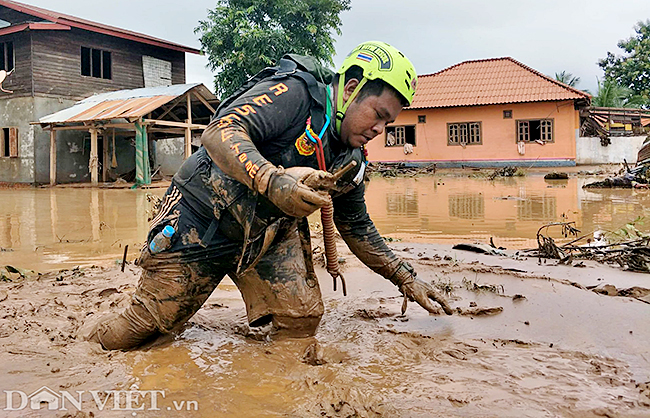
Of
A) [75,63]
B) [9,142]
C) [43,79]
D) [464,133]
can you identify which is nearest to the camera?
[43,79]

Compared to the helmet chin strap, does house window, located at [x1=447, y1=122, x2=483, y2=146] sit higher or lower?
higher

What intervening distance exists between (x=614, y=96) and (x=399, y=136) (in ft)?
46.6

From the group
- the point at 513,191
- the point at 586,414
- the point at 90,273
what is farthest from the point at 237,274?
the point at 513,191

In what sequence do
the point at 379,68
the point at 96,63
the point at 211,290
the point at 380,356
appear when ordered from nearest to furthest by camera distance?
the point at 379,68 < the point at 380,356 < the point at 211,290 < the point at 96,63

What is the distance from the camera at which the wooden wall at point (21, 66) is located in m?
18.4

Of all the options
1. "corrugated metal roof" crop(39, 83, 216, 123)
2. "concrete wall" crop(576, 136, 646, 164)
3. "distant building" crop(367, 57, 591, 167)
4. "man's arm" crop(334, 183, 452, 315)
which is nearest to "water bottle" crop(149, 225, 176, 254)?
"man's arm" crop(334, 183, 452, 315)

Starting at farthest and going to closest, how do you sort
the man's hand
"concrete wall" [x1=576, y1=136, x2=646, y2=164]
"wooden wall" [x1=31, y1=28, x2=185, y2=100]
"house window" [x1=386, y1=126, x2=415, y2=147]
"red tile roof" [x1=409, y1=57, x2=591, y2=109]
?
"house window" [x1=386, y1=126, x2=415, y2=147] → "concrete wall" [x1=576, y1=136, x2=646, y2=164] → "red tile roof" [x1=409, y1=57, x2=591, y2=109] → "wooden wall" [x1=31, y1=28, x2=185, y2=100] → the man's hand

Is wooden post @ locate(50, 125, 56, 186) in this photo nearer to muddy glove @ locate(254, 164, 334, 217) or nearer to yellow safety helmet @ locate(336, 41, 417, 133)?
yellow safety helmet @ locate(336, 41, 417, 133)

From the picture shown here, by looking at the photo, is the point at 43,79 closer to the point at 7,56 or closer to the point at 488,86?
the point at 7,56

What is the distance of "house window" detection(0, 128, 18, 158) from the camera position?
61.3 feet

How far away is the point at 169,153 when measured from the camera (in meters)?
21.7

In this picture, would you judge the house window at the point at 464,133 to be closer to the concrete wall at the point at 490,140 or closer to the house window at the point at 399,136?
the concrete wall at the point at 490,140

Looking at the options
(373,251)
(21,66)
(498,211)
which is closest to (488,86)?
(498,211)

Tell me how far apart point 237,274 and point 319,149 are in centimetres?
76
